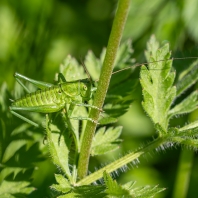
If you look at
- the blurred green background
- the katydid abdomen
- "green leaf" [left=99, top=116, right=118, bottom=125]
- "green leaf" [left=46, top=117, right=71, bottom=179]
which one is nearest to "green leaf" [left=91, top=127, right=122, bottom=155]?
"green leaf" [left=99, top=116, right=118, bottom=125]

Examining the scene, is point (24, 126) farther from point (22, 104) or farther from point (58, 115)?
point (58, 115)

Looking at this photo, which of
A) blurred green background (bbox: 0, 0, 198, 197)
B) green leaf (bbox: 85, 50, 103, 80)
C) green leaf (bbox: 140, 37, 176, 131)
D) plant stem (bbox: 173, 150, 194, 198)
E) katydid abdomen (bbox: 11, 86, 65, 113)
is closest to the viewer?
green leaf (bbox: 140, 37, 176, 131)

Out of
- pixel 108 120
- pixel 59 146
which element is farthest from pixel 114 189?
pixel 108 120

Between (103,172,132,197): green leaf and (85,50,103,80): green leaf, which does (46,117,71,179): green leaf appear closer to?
(103,172,132,197): green leaf

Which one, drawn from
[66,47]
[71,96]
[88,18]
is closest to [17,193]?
[71,96]

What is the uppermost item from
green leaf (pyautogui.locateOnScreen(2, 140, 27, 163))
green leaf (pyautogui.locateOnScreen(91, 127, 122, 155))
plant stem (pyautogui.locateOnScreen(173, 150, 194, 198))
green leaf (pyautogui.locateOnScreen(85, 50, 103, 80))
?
green leaf (pyautogui.locateOnScreen(85, 50, 103, 80))

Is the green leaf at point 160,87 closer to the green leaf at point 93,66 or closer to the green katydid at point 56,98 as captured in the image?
the green katydid at point 56,98
